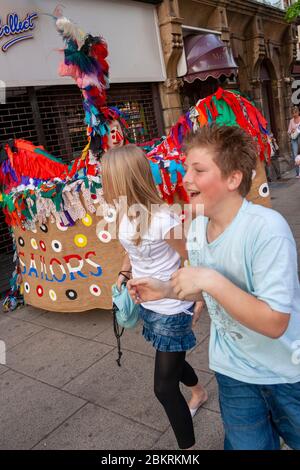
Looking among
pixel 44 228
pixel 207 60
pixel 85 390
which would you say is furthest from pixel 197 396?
pixel 207 60

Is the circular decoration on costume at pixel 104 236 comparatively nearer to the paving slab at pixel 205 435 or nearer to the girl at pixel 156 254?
the girl at pixel 156 254

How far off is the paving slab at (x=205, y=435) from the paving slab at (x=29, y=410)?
2.46 feet

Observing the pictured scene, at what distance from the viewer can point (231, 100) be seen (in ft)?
11.6

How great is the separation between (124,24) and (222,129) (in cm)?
720

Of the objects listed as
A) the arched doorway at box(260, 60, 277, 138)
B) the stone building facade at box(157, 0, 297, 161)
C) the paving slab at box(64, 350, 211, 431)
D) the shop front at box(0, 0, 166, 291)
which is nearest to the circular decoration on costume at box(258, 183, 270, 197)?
the shop front at box(0, 0, 166, 291)

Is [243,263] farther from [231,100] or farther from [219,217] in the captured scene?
[231,100]

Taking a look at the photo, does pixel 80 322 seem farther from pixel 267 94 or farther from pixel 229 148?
pixel 267 94

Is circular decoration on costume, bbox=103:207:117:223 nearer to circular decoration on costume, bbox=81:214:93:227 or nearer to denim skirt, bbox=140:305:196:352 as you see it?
circular decoration on costume, bbox=81:214:93:227

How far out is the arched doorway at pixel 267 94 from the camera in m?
13.0

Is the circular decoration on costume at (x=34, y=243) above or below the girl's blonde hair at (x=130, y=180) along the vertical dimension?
below

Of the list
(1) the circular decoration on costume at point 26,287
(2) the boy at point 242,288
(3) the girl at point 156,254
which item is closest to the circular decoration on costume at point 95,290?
(1) the circular decoration on costume at point 26,287

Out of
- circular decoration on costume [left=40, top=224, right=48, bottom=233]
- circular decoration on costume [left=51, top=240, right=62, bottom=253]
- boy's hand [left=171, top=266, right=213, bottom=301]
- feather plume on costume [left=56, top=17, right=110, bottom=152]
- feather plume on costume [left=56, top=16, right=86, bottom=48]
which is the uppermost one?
feather plume on costume [left=56, top=16, right=86, bottom=48]

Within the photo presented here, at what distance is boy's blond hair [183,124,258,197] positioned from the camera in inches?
51.9

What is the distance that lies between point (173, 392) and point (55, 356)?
187cm
